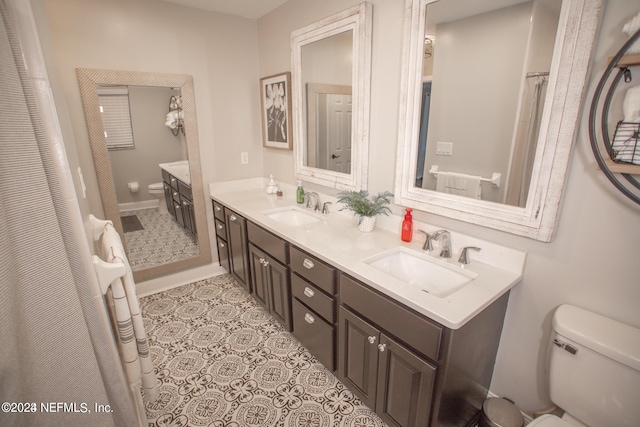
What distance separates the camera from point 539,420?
3.69 feet

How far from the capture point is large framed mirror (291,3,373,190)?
1839mm

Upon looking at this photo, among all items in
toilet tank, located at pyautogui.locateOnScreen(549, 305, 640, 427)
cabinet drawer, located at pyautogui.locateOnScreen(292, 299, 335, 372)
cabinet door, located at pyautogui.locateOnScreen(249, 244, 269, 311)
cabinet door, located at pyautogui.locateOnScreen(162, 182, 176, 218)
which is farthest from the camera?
cabinet door, located at pyautogui.locateOnScreen(162, 182, 176, 218)

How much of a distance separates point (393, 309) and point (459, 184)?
74cm

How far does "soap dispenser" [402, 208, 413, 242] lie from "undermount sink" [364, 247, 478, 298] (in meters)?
0.10

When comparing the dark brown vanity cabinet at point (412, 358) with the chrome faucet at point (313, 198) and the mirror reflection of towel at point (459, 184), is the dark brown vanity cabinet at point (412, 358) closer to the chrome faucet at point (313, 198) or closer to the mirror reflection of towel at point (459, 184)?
the mirror reflection of towel at point (459, 184)

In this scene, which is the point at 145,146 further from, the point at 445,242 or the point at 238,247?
the point at 445,242

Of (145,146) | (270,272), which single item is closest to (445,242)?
(270,272)

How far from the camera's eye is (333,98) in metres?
2.13

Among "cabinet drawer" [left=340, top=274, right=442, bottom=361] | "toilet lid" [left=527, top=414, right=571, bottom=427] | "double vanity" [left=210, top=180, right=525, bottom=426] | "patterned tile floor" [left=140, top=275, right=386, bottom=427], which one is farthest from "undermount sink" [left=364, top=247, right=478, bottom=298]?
"patterned tile floor" [left=140, top=275, right=386, bottom=427]

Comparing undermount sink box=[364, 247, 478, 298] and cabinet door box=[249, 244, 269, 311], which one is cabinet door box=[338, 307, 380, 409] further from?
cabinet door box=[249, 244, 269, 311]

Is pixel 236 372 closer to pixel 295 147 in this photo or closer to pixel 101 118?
pixel 295 147

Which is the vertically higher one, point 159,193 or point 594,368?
point 159,193

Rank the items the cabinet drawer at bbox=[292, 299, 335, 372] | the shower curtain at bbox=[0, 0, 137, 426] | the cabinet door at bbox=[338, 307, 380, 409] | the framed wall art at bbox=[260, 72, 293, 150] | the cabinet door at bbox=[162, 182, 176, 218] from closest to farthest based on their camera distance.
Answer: the shower curtain at bbox=[0, 0, 137, 426]
the cabinet door at bbox=[338, 307, 380, 409]
the cabinet drawer at bbox=[292, 299, 335, 372]
the framed wall art at bbox=[260, 72, 293, 150]
the cabinet door at bbox=[162, 182, 176, 218]

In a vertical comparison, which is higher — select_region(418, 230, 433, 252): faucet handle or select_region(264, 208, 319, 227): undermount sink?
select_region(418, 230, 433, 252): faucet handle
